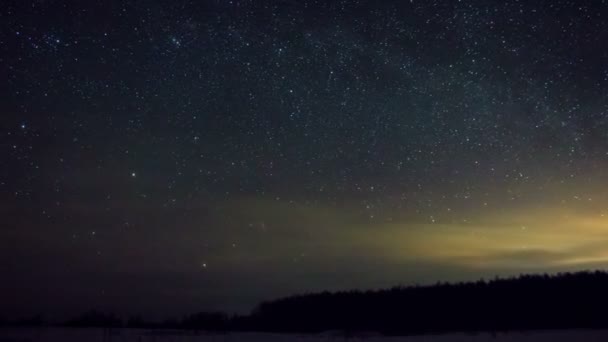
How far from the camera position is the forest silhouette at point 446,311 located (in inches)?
1104

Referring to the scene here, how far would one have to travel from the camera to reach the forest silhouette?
92.0 ft

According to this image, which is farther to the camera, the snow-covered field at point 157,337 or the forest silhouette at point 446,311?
the forest silhouette at point 446,311

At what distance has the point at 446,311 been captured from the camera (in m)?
33.7

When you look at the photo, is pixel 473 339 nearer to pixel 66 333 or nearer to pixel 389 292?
pixel 66 333

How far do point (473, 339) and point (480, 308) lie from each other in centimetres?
1313

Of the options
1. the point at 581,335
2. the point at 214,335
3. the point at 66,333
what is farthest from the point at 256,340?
the point at 581,335

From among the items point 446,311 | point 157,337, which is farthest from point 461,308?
→ point 157,337

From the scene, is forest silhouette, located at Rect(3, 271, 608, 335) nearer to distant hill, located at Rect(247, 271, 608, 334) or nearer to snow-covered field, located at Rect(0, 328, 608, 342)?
distant hill, located at Rect(247, 271, 608, 334)

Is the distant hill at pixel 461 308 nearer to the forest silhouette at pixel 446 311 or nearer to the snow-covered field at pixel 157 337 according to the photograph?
the forest silhouette at pixel 446 311

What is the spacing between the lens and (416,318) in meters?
34.3

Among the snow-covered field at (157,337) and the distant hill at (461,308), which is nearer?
the snow-covered field at (157,337)

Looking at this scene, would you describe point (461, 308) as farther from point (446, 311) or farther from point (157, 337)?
point (157, 337)

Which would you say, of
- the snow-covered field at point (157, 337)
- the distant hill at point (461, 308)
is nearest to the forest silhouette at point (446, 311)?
the distant hill at point (461, 308)

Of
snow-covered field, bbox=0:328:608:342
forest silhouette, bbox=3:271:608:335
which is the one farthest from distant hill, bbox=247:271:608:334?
snow-covered field, bbox=0:328:608:342
